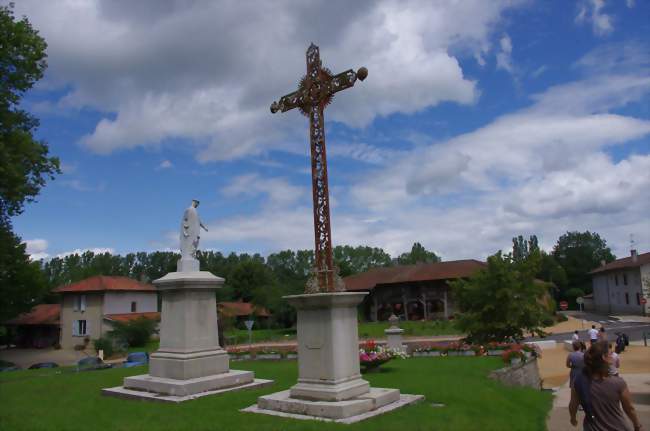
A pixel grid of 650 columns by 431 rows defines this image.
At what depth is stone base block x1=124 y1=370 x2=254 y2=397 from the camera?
10.0 metres

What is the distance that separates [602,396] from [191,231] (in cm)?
952

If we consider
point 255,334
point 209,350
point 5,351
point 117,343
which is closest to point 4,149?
point 209,350

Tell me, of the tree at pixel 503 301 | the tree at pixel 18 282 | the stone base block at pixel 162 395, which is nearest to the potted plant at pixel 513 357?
the tree at pixel 503 301

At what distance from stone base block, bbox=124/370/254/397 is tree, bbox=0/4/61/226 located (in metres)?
10.6

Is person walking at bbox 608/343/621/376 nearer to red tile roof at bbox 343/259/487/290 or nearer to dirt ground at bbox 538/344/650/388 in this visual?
dirt ground at bbox 538/344/650/388

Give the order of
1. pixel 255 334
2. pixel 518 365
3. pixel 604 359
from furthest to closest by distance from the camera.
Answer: pixel 255 334 < pixel 518 365 < pixel 604 359

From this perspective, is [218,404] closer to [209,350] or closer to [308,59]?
[209,350]

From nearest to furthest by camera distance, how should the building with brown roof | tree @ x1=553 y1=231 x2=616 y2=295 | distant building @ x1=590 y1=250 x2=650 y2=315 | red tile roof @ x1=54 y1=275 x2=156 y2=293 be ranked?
red tile roof @ x1=54 y1=275 x2=156 y2=293, the building with brown roof, distant building @ x1=590 y1=250 x2=650 y2=315, tree @ x1=553 y1=231 x2=616 y2=295

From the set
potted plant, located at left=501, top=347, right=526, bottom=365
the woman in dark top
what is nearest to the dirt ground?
potted plant, located at left=501, top=347, right=526, bottom=365

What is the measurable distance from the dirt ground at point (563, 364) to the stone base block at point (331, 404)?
31.7 feet

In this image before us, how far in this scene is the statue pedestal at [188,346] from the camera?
415 inches

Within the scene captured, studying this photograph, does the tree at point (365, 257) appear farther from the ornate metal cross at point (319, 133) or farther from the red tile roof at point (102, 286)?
the ornate metal cross at point (319, 133)

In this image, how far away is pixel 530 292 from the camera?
18438 millimetres

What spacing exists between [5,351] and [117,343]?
14.5 meters
